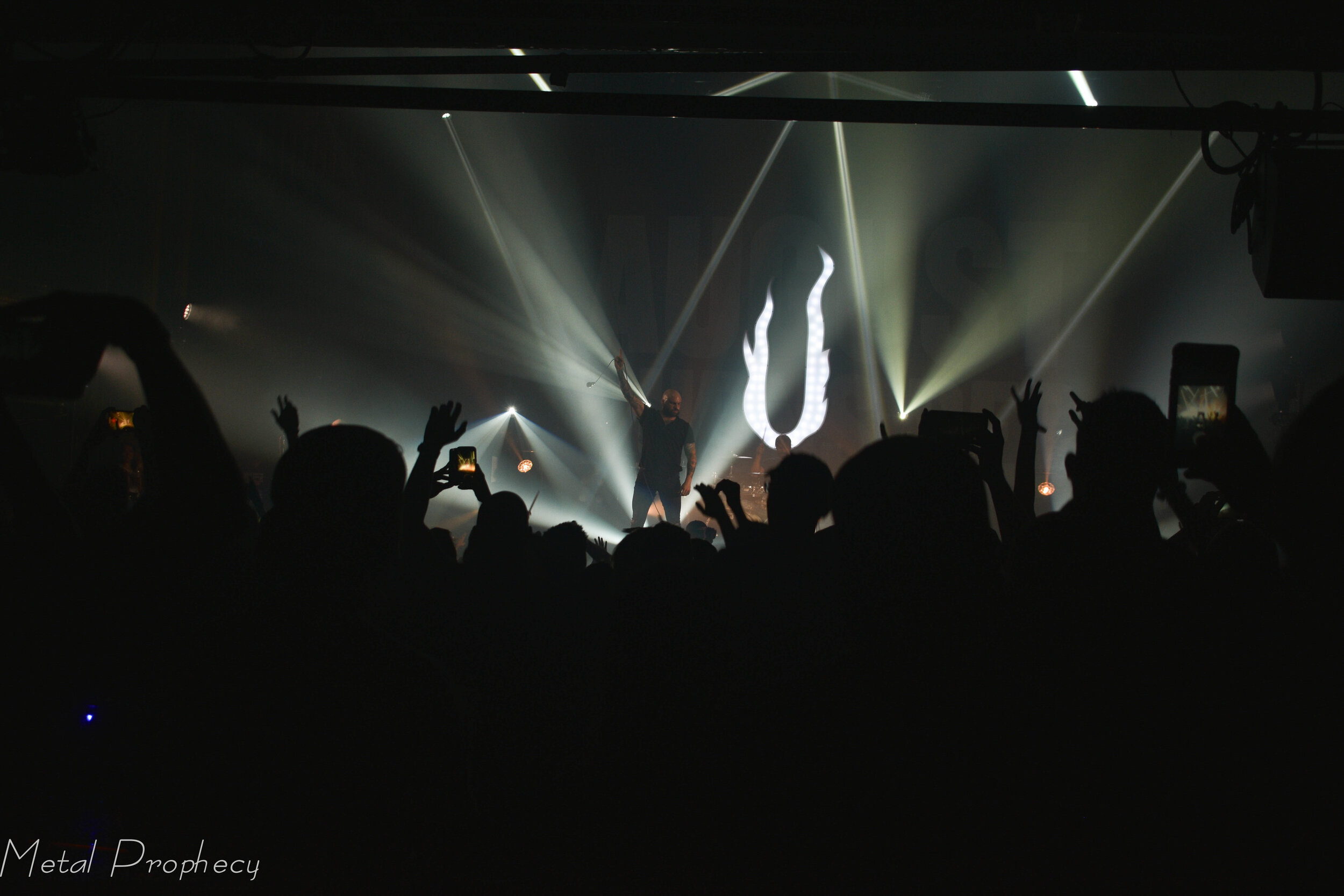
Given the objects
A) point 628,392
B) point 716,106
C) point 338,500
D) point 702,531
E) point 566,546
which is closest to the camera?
point 338,500

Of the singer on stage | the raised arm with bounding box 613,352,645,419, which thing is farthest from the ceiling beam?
the raised arm with bounding box 613,352,645,419

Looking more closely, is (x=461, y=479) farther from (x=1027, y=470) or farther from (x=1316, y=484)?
(x=1316, y=484)

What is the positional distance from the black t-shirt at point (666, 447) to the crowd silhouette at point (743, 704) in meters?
4.57

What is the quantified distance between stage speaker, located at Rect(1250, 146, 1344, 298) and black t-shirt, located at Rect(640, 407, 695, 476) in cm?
393

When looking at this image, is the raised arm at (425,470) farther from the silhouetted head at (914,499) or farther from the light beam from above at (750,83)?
the light beam from above at (750,83)

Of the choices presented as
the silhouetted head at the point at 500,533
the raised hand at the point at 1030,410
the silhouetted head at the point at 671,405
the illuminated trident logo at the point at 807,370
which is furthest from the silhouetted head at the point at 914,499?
the illuminated trident logo at the point at 807,370

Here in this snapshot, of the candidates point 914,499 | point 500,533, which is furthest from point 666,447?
point 914,499

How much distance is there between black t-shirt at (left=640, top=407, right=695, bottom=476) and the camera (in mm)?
5855

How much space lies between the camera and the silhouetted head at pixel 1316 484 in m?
1.02

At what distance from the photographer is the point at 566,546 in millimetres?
2088

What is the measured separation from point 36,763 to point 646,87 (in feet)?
25.0

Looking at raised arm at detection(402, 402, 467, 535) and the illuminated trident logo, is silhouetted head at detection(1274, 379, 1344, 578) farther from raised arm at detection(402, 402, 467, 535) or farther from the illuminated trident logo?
the illuminated trident logo

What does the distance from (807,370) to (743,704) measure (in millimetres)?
8155

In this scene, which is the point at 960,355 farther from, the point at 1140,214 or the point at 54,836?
the point at 54,836
